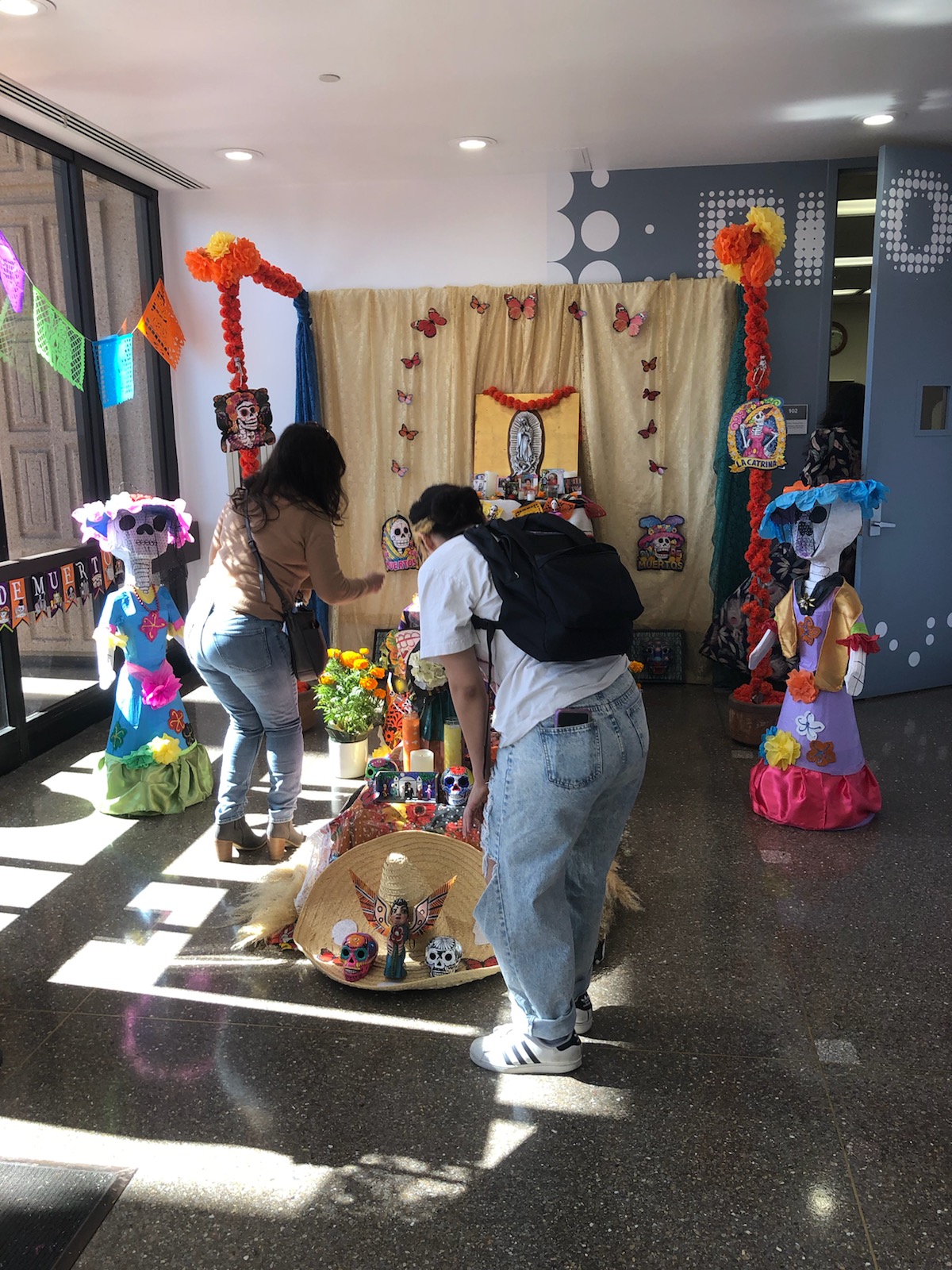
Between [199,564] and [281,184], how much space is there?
216cm

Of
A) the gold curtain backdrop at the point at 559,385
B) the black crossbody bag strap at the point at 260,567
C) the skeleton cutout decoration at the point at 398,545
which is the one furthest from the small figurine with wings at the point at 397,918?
the gold curtain backdrop at the point at 559,385

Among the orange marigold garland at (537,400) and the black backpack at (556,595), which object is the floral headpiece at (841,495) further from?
the orange marigold garland at (537,400)

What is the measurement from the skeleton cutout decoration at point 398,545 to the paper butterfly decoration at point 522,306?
49.5 inches

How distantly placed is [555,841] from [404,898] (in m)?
0.76

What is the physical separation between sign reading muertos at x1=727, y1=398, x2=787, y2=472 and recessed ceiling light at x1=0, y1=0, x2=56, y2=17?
2.93m

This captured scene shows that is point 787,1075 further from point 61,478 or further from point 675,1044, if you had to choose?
point 61,478

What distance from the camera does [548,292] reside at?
5293mm

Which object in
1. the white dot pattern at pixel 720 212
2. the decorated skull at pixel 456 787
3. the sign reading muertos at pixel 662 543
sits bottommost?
the decorated skull at pixel 456 787

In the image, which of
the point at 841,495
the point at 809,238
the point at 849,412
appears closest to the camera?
the point at 841,495

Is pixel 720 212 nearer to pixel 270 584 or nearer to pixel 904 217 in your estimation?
pixel 904 217

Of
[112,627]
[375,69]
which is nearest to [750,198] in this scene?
[375,69]

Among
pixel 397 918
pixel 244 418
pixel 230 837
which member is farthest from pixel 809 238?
pixel 397 918

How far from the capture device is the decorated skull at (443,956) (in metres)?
2.51

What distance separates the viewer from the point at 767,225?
163 inches
